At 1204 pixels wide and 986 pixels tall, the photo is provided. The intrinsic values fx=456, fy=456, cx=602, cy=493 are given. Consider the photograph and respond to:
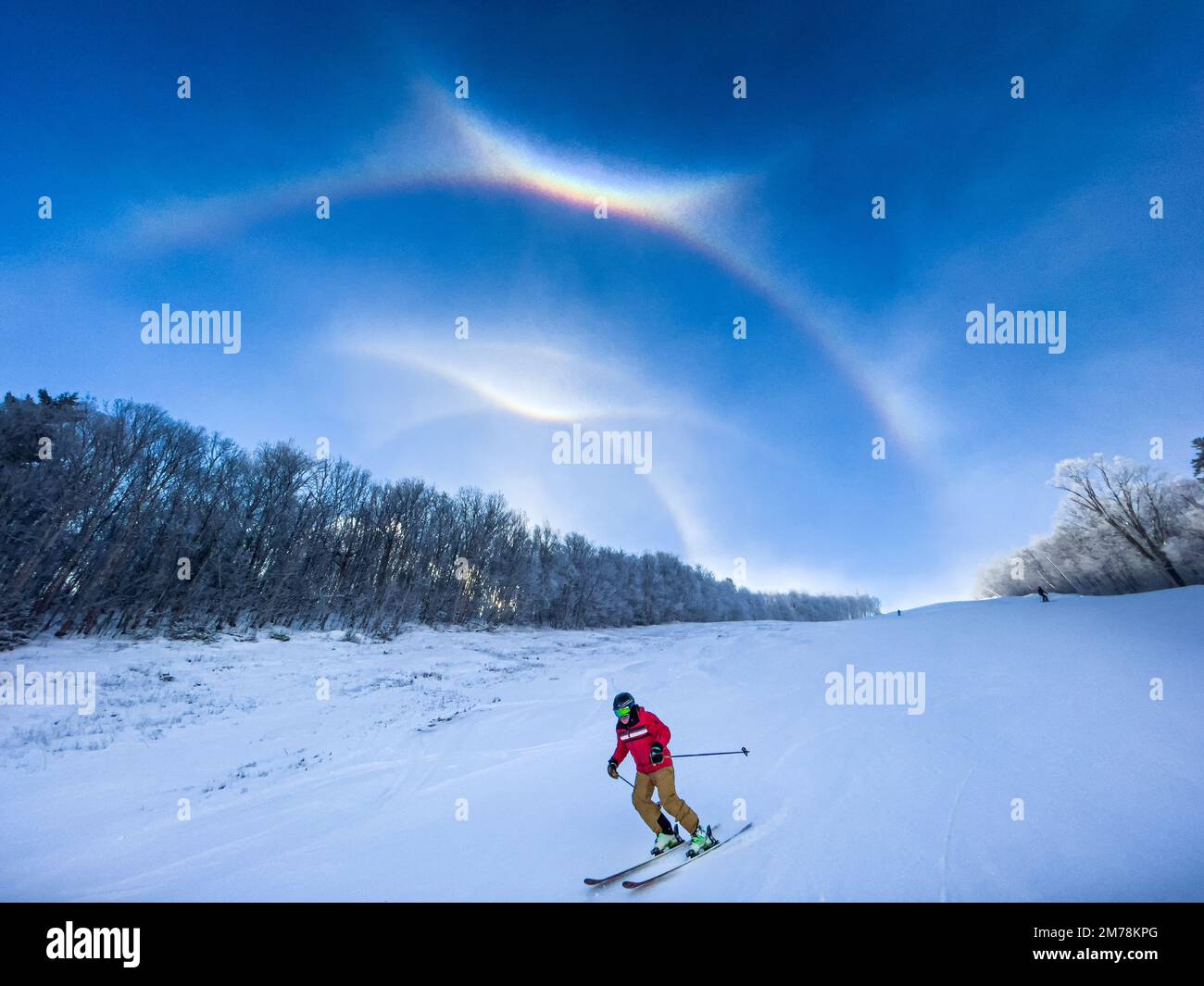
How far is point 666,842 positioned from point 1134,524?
50177mm

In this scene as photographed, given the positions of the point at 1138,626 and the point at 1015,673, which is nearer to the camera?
the point at 1015,673

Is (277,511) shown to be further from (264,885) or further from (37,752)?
(264,885)

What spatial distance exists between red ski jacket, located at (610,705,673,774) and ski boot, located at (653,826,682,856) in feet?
2.79

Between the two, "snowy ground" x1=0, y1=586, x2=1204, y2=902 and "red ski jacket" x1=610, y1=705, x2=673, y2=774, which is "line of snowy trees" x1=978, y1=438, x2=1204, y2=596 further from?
"red ski jacket" x1=610, y1=705, x2=673, y2=774

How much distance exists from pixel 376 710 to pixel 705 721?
11.4m

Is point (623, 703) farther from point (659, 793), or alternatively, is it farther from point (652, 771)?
point (659, 793)

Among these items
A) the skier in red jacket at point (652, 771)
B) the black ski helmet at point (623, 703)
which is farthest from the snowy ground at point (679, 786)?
the black ski helmet at point (623, 703)

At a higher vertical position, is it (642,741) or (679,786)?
(642,741)

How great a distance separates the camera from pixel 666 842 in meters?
6.22

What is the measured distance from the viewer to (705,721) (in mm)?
12898

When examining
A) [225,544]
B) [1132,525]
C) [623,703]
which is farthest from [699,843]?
[1132,525]
